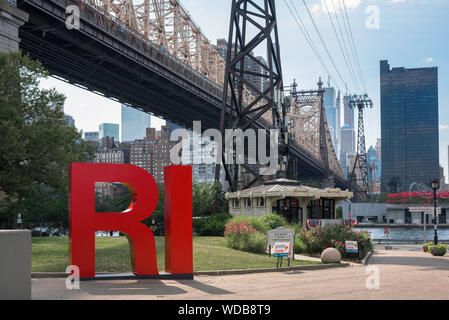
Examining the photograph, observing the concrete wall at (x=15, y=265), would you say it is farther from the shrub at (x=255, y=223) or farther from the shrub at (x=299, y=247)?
the shrub at (x=299, y=247)

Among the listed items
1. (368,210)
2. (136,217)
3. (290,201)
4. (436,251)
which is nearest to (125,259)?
(136,217)

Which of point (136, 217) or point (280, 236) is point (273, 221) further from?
point (136, 217)

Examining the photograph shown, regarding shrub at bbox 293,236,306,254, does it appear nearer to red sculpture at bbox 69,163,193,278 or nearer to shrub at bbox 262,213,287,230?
shrub at bbox 262,213,287,230

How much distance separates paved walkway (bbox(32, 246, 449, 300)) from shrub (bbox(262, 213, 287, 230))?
11.1m

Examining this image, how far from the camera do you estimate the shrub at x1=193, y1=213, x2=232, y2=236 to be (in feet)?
115

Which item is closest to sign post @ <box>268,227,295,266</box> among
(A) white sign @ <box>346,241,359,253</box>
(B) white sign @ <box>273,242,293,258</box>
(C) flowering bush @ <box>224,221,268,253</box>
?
(B) white sign @ <box>273,242,293,258</box>

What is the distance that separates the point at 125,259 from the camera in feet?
65.6

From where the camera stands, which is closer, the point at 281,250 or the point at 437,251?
the point at 281,250

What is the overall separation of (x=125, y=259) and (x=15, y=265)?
9.99 metres

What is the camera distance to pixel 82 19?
130 feet

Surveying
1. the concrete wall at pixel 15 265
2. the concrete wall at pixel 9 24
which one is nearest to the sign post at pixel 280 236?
the concrete wall at pixel 15 265

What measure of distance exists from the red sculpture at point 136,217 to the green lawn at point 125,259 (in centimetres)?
213
